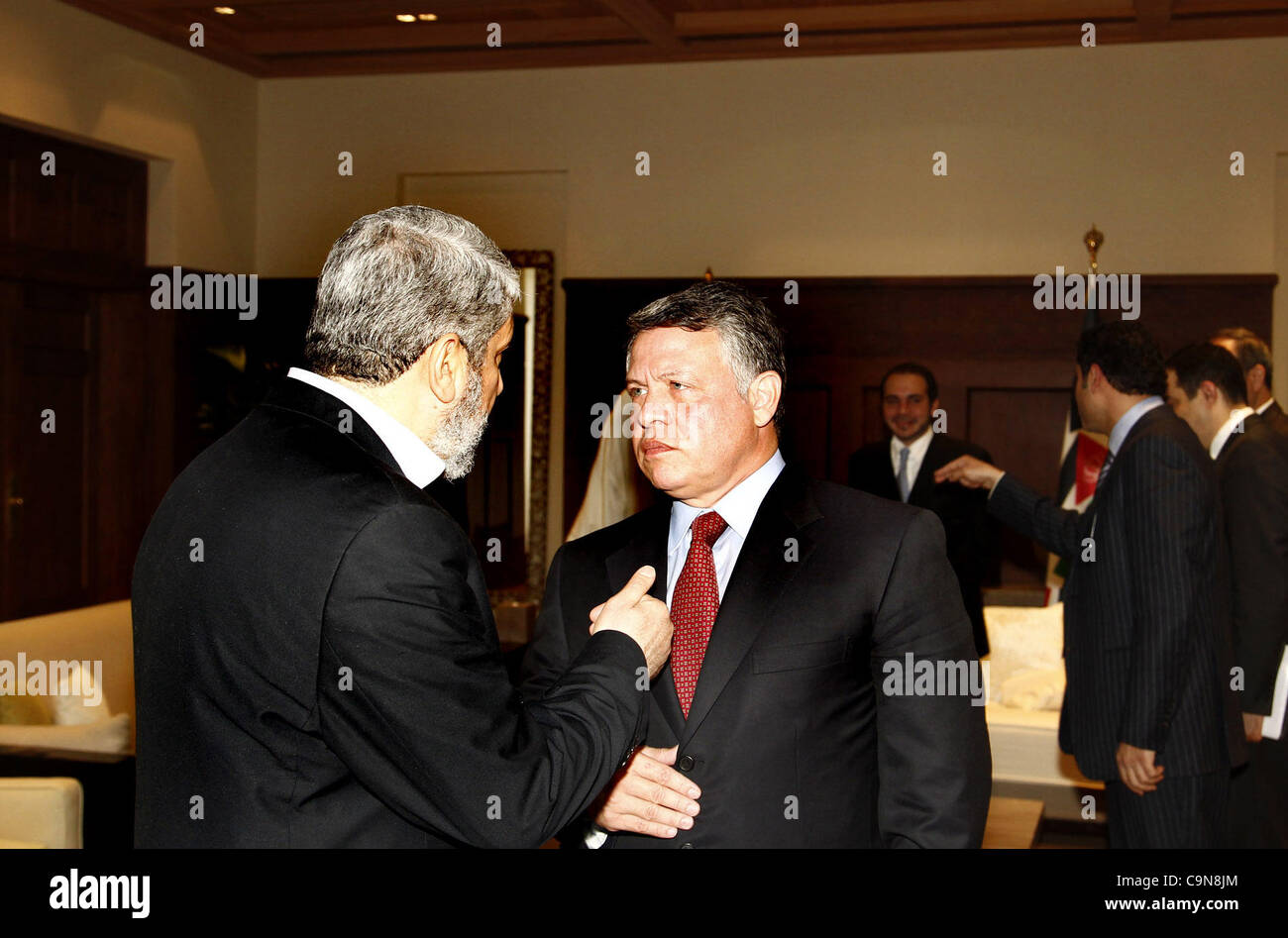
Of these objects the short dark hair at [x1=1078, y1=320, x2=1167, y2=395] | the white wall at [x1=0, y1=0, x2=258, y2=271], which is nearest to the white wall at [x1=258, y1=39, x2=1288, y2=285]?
the white wall at [x1=0, y1=0, x2=258, y2=271]

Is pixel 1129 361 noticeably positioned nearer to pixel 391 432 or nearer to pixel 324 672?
pixel 391 432

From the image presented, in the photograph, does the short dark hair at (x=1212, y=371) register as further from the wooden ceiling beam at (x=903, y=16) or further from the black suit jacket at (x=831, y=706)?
the wooden ceiling beam at (x=903, y=16)

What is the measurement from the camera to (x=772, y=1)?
6.50 meters

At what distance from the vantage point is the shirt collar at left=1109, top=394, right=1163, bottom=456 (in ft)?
10.5

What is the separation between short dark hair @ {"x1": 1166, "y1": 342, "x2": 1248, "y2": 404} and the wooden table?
4.93 ft

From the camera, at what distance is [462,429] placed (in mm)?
1585

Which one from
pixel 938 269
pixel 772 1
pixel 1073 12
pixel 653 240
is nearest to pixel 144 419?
pixel 653 240

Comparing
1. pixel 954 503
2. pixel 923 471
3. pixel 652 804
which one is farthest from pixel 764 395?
pixel 923 471

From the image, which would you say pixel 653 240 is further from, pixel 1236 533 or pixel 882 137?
pixel 1236 533

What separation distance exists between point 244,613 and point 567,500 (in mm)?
6283

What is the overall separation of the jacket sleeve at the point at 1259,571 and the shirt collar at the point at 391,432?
115 inches

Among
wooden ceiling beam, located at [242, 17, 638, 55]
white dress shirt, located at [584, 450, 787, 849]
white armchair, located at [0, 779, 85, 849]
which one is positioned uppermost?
wooden ceiling beam, located at [242, 17, 638, 55]

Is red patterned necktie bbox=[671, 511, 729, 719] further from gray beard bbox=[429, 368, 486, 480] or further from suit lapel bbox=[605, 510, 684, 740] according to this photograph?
gray beard bbox=[429, 368, 486, 480]

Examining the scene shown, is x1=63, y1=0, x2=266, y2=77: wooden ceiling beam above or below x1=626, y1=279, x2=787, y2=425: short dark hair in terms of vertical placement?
above
